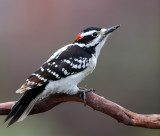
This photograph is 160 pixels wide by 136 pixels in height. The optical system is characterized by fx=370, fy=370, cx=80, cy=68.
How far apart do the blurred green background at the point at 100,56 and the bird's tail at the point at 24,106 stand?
3.98ft

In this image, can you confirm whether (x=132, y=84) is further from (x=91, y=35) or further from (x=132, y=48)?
(x=91, y=35)

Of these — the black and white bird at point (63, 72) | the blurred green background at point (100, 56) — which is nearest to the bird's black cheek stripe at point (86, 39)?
the black and white bird at point (63, 72)

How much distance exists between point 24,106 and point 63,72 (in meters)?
0.36

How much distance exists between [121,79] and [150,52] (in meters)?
0.39

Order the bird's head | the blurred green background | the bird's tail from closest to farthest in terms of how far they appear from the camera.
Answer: the bird's tail → the bird's head → the blurred green background

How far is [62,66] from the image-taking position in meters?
2.11

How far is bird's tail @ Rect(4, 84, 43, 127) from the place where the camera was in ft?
5.85

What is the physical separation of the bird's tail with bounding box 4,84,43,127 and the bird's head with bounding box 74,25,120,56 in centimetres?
49

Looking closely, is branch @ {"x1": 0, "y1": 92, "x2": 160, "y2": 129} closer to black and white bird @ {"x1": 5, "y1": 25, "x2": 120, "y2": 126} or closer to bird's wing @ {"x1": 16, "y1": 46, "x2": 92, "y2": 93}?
black and white bird @ {"x1": 5, "y1": 25, "x2": 120, "y2": 126}

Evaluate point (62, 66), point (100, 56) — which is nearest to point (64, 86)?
point (62, 66)

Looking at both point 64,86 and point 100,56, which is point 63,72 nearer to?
point 64,86

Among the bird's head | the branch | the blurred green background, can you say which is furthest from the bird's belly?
the blurred green background

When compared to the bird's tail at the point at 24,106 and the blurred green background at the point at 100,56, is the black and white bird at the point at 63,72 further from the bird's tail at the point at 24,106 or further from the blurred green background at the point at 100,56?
the blurred green background at the point at 100,56

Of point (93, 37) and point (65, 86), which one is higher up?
point (93, 37)
